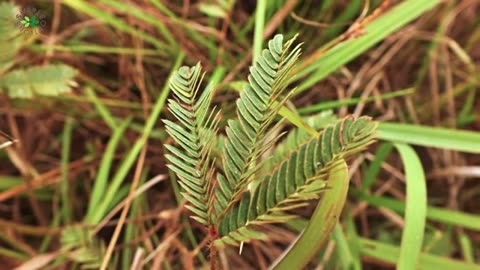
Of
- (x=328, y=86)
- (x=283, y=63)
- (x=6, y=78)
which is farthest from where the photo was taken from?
(x=328, y=86)

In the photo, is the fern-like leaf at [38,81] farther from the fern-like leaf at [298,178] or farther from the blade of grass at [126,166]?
the fern-like leaf at [298,178]

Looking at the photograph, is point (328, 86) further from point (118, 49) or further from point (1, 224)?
point (1, 224)

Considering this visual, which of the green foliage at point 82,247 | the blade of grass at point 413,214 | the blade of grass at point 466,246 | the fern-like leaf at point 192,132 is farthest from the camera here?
the blade of grass at point 466,246

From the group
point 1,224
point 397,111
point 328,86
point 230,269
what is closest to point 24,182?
point 1,224

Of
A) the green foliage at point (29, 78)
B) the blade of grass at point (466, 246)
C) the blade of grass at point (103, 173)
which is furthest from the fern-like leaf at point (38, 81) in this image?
the blade of grass at point (466, 246)

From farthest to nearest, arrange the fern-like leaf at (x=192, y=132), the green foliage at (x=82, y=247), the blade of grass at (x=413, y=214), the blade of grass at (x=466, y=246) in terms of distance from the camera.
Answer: the blade of grass at (x=466, y=246), the green foliage at (x=82, y=247), the blade of grass at (x=413, y=214), the fern-like leaf at (x=192, y=132)

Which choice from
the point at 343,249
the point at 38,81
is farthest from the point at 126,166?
the point at 343,249
